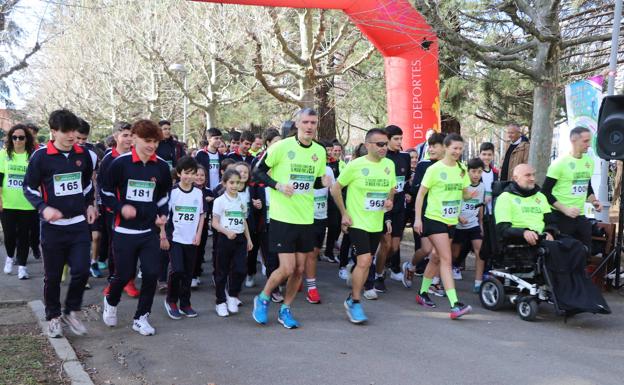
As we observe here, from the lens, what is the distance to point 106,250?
8594mm

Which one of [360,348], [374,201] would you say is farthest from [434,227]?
[360,348]

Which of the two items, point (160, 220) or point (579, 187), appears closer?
point (160, 220)

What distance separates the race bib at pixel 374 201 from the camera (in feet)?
20.3

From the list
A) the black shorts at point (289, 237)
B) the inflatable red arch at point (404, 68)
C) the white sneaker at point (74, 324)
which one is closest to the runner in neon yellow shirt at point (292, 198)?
the black shorts at point (289, 237)

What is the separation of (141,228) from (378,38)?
7.74m

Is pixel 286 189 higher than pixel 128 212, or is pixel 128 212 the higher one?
pixel 286 189

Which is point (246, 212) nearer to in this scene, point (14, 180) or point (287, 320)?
point (287, 320)

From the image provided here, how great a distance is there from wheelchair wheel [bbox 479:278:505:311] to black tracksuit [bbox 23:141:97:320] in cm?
421

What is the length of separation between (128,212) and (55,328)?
1.20 m

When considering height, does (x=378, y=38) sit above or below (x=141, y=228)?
above

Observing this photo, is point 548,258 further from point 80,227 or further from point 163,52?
point 163,52

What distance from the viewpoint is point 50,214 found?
520cm

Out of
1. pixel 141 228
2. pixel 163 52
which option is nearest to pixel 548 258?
pixel 141 228

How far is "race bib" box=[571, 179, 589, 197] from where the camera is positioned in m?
7.16
